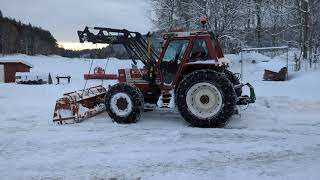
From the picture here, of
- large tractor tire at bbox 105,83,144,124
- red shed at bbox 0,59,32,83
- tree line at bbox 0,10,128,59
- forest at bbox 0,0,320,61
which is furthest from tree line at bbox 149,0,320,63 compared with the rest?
tree line at bbox 0,10,128,59

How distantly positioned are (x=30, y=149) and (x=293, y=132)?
17.4 ft

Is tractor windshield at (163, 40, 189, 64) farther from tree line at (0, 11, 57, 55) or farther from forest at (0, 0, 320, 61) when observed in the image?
tree line at (0, 11, 57, 55)

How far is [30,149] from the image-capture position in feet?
29.2

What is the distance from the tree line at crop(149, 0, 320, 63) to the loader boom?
2356 cm

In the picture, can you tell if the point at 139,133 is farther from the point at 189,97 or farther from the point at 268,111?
the point at 268,111

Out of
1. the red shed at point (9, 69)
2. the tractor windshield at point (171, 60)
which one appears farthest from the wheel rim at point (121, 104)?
the red shed at point (9, 69)

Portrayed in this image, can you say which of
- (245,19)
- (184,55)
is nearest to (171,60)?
(184,55)

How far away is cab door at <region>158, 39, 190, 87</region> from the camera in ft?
38.2

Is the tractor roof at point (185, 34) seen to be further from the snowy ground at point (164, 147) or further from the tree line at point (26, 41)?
the tree line at point (26, 41)

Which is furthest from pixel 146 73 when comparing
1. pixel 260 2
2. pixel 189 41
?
pixel 260 2

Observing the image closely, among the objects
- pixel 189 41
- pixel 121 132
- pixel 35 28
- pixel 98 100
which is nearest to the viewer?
pixel 121 132

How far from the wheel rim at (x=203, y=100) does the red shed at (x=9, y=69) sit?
105 ft

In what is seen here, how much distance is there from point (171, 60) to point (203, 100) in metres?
1.37

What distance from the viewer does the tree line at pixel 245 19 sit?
122 ft
